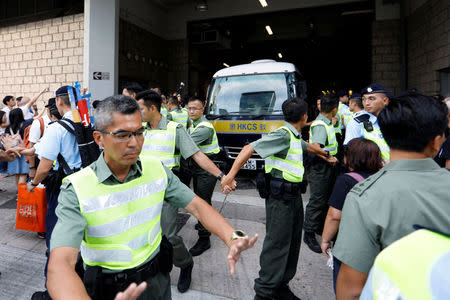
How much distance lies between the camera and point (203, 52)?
56.5ft

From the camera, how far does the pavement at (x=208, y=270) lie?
2820 millimetres

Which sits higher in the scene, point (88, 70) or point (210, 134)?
point (88, 70)

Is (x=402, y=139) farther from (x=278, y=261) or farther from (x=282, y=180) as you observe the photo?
(x=278, y=261)

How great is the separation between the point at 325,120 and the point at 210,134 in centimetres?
166

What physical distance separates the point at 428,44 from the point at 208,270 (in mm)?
9140

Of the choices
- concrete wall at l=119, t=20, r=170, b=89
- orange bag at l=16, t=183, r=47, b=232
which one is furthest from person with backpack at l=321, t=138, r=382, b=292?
concrete wall at l=119, t=20, r=170, b=89

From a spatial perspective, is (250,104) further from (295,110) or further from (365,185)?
(365,185)

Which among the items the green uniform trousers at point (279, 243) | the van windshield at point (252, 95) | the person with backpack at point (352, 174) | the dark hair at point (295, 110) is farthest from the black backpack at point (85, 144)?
the van windshield at point (252, 95)

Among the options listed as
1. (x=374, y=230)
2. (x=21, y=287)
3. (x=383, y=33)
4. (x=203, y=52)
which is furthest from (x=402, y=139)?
(x=203, y=52)

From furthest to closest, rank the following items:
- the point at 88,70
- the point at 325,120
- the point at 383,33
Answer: the point at 383,33, the point at 88,70, the point at 325,120

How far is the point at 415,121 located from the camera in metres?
1.11

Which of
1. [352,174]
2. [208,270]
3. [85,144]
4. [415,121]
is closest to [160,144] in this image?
[85,144]

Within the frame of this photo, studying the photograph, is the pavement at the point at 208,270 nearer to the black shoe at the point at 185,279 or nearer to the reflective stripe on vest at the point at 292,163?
the black shoe at the point at 185,279

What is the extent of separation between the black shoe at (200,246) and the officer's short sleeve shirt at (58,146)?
1.70 m
